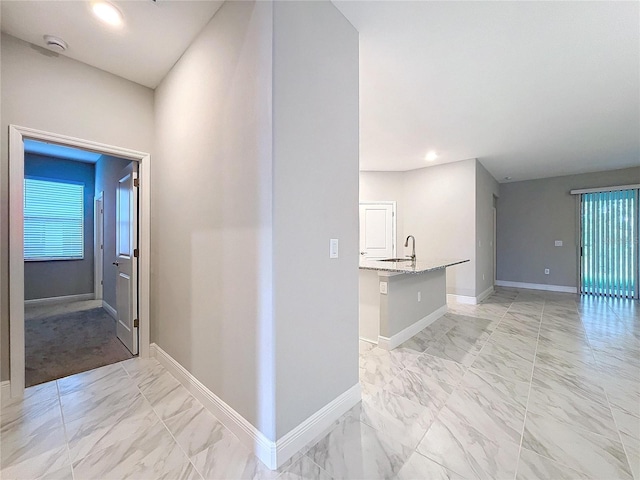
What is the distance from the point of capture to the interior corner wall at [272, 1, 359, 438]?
4.78 ft

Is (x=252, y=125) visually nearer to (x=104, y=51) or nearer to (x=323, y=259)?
(x=323, y=259)

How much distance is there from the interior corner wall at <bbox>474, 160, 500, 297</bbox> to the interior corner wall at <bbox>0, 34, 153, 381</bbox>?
5246 millimetres

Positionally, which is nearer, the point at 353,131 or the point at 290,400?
the point at 290,400

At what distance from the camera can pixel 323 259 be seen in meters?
1.69

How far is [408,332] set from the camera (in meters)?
3.27

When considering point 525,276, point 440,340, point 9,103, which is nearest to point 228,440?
point 440,340

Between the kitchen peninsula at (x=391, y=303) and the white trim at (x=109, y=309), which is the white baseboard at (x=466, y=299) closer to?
the kitchen peninsula at (x=391, y=303)

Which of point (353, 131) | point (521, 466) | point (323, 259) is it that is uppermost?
point (353, 131)

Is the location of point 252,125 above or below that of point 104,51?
below

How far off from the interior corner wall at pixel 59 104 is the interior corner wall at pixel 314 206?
1972mm

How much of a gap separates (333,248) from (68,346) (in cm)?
334

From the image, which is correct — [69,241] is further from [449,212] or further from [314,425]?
[449,212]

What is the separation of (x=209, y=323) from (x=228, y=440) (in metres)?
0.71

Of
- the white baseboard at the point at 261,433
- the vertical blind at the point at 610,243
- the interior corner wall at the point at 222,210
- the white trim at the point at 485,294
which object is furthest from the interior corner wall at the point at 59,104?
the vertical blind at the point at 610,243
